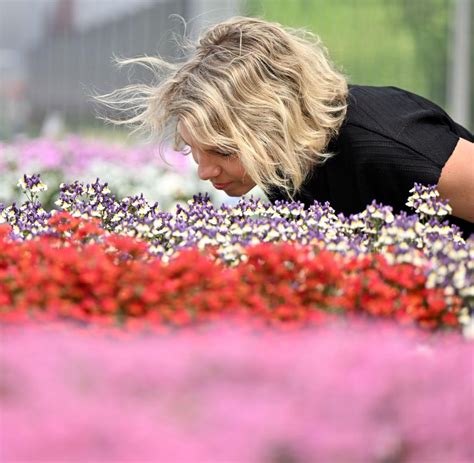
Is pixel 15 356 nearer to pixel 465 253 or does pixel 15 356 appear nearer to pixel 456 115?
pixel 465 253

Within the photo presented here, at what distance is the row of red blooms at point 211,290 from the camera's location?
2146 millimetres

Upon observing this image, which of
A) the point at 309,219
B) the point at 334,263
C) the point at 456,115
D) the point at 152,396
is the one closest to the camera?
the point at 152,396

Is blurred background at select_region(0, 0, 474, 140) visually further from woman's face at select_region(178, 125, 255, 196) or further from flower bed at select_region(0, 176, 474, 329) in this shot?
flower bed at select_region(0, 176, 474, 329)

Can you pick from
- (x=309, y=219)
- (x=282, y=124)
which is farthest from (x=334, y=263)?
(x=282, y=124)

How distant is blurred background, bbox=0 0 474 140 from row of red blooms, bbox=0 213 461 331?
7454 millimetres

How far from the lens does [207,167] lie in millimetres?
3377

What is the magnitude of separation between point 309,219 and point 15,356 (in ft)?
4.82

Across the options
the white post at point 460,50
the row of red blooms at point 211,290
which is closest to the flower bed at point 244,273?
the row of red blooms at point 211,290

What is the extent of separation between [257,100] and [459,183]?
2.43 ft

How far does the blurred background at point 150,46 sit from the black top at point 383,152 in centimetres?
386

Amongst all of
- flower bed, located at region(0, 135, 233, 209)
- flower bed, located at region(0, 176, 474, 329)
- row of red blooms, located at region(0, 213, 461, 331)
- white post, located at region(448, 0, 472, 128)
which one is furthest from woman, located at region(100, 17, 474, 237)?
white post, located at region(448, 0, 472, 128)

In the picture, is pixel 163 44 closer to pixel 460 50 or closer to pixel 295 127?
pixel 460 50

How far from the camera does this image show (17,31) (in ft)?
45.0

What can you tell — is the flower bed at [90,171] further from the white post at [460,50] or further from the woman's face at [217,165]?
the white post at [460,50]
